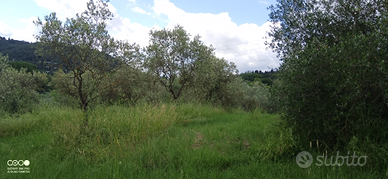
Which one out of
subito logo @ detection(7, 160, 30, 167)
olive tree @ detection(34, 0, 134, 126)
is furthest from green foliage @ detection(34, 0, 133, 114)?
subito logo @ detection(7, 160, 30, 167)

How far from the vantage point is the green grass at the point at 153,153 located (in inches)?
161

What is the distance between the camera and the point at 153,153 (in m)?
4.92

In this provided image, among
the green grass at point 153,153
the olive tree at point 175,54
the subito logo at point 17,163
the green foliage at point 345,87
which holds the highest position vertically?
the olive tree at point 175,54

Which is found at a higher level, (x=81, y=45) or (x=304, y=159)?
(x=81, y=45)

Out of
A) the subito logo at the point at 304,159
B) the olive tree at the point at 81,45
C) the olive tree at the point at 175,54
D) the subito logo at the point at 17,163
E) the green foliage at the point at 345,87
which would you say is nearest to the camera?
the green foliage at the point at 345,87

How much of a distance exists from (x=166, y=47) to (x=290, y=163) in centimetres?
1277

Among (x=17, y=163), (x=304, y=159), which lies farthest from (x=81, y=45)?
(x=304, y=159)

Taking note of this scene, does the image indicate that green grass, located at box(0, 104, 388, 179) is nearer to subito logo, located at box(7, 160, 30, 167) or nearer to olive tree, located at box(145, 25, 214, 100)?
subito logo, located at box(7, 160, 30, 167)

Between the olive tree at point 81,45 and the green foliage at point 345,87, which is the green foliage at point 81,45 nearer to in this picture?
the olive tree at point 81,45

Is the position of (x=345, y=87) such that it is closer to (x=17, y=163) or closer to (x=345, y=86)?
(x=345, y=86)

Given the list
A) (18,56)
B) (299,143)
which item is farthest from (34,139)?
(18,56)

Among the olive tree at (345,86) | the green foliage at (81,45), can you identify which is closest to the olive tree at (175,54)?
the green foliage at (81,45)

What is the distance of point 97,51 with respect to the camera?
7.93 metres

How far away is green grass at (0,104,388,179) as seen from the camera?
409 centimetres
